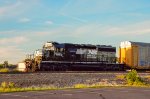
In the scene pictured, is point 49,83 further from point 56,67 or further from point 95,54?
point 95,54

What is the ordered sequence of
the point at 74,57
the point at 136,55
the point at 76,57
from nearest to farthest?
the point at 74,57
the point at 76,57
the point at 136,55

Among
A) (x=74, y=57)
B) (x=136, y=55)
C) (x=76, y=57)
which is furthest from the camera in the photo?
(x=136, y=55)

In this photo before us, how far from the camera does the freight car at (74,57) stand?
1620 inches

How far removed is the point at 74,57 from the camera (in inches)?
1695

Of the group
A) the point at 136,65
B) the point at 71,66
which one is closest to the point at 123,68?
the point at 136,65

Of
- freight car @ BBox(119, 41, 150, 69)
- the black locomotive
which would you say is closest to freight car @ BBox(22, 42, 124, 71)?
the black locomotive

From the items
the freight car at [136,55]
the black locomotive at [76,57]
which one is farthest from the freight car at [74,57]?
the freight car at [136,55]

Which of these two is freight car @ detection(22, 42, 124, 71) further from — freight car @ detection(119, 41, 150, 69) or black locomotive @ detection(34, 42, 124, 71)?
freight car @ detection(119, 41, 150, 69)

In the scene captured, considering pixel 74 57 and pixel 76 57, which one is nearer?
pixel 74 57

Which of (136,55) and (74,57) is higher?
(136,55)

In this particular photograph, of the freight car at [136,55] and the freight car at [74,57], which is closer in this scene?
the freight car at [74,57]

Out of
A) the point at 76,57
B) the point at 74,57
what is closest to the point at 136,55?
the point at 76,57

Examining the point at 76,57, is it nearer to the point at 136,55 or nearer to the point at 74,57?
the point at 74,57

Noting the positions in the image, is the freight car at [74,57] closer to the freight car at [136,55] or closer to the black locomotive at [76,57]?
the black locomotive at [76,57]
